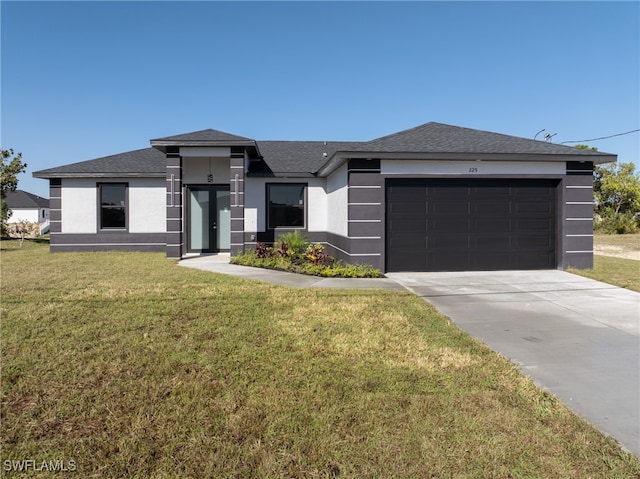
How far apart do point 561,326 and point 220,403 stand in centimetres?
508

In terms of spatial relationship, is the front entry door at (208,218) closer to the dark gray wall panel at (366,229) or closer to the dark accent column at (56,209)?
the dark accent column at (56,209)

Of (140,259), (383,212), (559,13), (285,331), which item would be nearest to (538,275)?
(383,212)

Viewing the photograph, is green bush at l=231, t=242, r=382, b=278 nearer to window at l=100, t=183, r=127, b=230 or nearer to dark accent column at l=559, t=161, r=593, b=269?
dark accent column at l=559, t=161, r=593, b=269

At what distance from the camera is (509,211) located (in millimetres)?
10820

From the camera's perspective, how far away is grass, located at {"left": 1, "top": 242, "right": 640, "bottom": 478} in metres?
2.51

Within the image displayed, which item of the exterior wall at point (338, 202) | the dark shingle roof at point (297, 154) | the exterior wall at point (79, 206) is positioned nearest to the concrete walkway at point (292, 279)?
the exterior wall at point (338, 202)

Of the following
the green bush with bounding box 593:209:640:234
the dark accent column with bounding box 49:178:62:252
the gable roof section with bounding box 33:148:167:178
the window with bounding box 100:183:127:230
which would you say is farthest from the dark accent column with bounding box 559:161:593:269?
the green bush with bounding box 593:209:640:234

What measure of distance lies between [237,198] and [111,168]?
6.33m

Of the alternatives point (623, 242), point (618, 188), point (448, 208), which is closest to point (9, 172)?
point (448, 208)

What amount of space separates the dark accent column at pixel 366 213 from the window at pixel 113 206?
10662mm

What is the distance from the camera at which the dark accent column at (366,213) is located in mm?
10312

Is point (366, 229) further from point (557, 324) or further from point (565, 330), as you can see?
point (565, 330)

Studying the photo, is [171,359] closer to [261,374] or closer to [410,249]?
[261,374]

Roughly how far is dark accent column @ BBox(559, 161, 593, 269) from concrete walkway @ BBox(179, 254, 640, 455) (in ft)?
3.31
